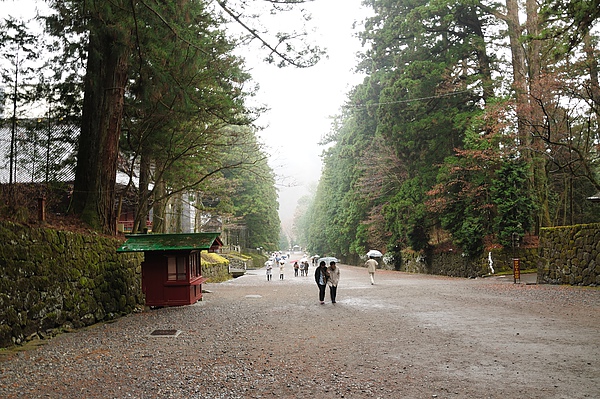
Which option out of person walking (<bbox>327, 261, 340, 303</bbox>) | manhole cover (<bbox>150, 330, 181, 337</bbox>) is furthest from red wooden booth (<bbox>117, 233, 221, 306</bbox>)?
manhole cover (<bbox>150, 330, 181, 337</bbox>)

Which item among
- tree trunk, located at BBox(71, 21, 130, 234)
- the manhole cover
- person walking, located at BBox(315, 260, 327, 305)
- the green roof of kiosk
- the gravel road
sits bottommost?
the manhole cover

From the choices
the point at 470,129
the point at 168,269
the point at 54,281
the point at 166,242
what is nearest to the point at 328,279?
the point at 168,269

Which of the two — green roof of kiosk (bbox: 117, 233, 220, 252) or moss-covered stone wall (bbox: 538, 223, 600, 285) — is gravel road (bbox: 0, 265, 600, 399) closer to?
green roof of kiosk (bbox: 117, 233, 220, 252)

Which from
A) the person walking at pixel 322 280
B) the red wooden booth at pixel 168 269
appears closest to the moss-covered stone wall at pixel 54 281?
the red wooden booth at pixel 168 269

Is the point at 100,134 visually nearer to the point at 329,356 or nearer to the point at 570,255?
the point at 329,356

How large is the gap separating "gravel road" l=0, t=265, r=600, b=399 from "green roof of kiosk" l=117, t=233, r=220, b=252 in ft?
4.98

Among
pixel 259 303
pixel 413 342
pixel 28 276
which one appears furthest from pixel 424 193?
pixel 28 276

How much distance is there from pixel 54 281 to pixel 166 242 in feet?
12.2

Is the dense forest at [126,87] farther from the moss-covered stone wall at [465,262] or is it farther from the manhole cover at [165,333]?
the moss-covered stone wall at [465,262]

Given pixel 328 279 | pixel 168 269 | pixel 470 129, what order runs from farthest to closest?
pixel 470 129, pixel 328 279, pixel 168 269

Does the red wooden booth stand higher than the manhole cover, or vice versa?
the red wooden booth

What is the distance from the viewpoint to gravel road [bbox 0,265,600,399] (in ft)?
14.8

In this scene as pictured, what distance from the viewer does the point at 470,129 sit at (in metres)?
21.3

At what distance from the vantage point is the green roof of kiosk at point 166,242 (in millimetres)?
10906
